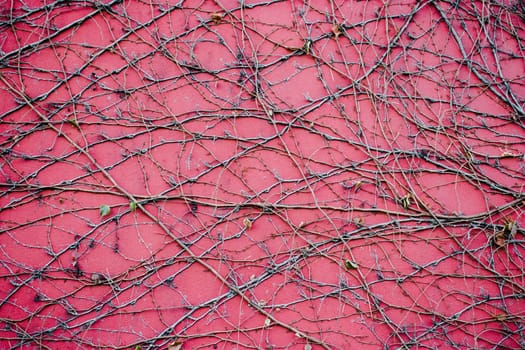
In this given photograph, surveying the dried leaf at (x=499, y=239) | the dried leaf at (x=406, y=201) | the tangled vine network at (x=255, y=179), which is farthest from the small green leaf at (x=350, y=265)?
the dried leaf at (x=499, y=239)

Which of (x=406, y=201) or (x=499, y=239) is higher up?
(x=406, y=201)

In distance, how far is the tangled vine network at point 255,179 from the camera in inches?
95.7

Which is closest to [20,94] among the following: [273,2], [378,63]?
[273,2]

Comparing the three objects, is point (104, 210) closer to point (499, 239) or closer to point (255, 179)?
point (255, 179)

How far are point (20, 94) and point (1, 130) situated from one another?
0.83 feet

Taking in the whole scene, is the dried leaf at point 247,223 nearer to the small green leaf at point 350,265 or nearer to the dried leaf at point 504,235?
the small green leaf at point 350,265

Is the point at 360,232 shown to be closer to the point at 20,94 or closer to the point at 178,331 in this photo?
the point at 178,331

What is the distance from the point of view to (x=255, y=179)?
Result: 2.53m

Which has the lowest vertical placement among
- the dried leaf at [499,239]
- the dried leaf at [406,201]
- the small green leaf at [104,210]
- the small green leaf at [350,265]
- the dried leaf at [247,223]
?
the small green leaf at [350,265]

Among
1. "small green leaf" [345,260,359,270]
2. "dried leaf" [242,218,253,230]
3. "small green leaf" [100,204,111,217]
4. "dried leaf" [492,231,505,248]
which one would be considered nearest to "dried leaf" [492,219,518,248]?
"dried leaf" [492,231,505,248]

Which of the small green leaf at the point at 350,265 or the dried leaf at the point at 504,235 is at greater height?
the dried leaf at the point at 504,235

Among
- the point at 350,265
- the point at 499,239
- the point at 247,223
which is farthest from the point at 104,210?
the point at 499,239

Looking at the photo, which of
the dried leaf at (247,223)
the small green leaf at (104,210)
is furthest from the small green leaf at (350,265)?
the small green leaf at (104,210)

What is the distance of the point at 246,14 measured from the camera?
8.62 feet
